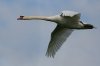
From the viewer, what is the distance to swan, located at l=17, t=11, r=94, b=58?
26.0 meters

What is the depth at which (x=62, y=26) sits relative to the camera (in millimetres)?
26516

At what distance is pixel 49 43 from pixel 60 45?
64 cm

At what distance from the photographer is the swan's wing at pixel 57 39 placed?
1139 inches

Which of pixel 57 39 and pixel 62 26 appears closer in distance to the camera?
pixel 62 26

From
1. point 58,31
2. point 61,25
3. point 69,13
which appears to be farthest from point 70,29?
point 69,13

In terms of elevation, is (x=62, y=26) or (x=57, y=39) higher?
(x=62, y=26)

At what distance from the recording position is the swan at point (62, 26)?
1024 inches

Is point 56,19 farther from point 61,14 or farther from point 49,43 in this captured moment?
point 49,43

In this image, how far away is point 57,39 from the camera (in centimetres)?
2931

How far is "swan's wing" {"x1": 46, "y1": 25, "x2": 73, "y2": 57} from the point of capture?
28.9 metres

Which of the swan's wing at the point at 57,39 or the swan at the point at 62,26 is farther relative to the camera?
the swan's wing at the point at 57,39

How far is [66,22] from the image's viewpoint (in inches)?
1025

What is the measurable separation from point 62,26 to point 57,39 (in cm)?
288

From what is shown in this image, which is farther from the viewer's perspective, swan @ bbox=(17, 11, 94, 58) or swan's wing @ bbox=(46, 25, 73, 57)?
swan's wing @ bbox=(46, 25, 73, 57)
